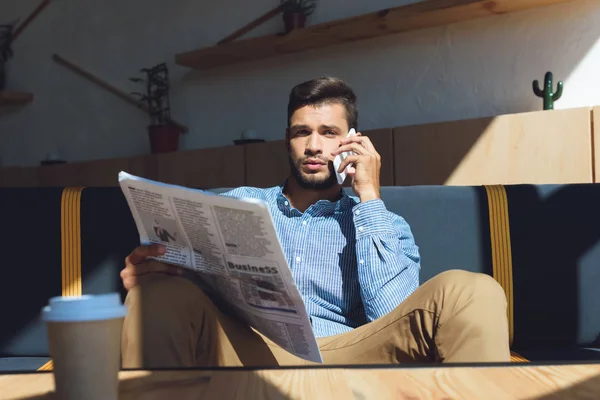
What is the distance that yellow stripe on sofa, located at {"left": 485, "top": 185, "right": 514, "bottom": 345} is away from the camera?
1.97m

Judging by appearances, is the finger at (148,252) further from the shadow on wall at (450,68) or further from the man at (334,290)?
the shadow on wall at (450,68)

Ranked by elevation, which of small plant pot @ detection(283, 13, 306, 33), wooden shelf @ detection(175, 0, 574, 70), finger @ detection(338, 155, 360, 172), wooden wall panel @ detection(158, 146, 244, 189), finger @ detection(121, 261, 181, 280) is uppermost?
small plant pot @ detection(283, 13, 306, 33)

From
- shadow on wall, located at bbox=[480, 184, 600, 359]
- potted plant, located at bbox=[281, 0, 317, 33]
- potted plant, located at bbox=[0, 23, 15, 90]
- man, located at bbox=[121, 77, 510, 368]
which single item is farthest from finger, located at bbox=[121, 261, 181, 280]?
potted plant, located at bbox=[0, 23, 15, 90]

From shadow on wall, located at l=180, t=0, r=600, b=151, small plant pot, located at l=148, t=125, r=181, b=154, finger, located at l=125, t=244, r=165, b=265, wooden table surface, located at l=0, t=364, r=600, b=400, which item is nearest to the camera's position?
wooden table surface, located at l=0, t=364, r=600, b=400

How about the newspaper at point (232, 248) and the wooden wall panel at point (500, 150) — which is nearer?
the newspaper at point (232, 248)

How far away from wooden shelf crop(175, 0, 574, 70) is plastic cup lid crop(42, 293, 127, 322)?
293 cm

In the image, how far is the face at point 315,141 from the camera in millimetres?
2009

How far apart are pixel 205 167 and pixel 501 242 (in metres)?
2.51

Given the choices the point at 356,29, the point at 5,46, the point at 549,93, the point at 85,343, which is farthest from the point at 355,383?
the point at 5,46

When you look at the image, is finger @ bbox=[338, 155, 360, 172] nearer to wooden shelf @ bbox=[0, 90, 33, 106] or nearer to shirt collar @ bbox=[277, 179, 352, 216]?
shirt collar @ bbox=[277, 179, 352, 216]

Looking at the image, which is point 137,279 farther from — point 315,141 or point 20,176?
point 20,176

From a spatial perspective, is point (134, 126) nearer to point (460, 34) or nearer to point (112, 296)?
point (460, 34)

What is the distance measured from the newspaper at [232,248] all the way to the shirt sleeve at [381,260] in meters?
0.49

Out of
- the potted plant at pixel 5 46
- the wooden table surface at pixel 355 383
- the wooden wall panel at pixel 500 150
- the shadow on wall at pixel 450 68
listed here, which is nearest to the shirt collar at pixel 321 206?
the wooden table surface at pixel 355 383
